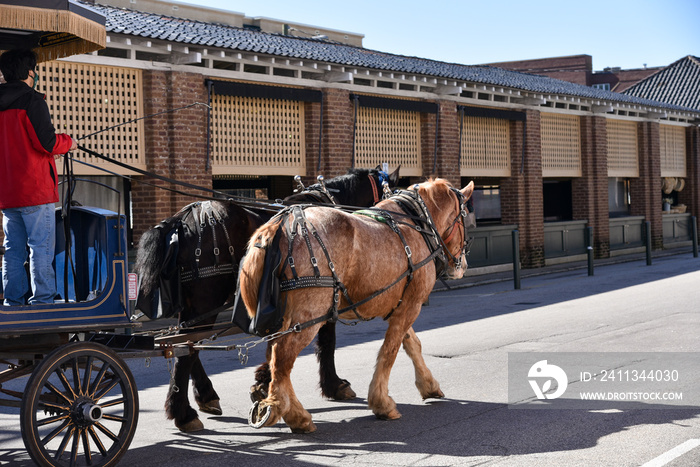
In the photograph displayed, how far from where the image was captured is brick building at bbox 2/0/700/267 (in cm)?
1392

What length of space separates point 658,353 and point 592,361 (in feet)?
2.99

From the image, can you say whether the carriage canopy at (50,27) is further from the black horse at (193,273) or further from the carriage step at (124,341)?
the carriage step at (124,341)

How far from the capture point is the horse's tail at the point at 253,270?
6277 millimetres

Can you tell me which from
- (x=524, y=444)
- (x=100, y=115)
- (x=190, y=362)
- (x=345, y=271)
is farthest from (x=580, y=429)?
(x=100, y=115)

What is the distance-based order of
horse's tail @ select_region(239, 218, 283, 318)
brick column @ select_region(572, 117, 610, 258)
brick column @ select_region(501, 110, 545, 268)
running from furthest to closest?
brick column @ select_region(572, 117, 610, 258)
brick column @ select_region(501, 110, 545, 268)
horse's tail @ select_region(239, 218, 283, 318)

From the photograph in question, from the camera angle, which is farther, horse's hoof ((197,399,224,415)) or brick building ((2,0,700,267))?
brick building ((2,0,700,267))

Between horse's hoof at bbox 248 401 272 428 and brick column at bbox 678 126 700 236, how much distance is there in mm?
30385

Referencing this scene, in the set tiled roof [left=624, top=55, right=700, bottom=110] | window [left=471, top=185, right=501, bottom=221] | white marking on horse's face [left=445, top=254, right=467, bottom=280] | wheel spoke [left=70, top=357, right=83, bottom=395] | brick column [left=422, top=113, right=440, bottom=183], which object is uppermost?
tiled roof [left=624, top=55, right=700, bottom=110]

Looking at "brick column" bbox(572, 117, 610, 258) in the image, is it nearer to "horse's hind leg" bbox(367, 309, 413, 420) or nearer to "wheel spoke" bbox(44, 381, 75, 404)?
"horse's hind leg" bbox(367, 309, 413, 420)

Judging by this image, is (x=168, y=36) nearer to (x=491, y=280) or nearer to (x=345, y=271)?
(x=345, y=271)

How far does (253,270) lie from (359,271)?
984 mm

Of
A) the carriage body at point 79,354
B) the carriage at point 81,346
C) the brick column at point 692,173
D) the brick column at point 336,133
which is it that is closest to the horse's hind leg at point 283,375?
the carriage at point 81,346

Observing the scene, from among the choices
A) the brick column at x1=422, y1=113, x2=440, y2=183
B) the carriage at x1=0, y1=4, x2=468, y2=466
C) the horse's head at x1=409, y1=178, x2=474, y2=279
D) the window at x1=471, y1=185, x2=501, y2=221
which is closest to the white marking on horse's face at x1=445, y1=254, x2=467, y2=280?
the horse's head at x1=409, y1=178, x2=474, y2=279

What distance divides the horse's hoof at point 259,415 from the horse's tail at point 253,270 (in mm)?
710
